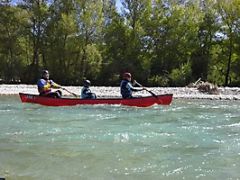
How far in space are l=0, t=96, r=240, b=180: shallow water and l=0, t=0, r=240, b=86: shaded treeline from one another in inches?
1464

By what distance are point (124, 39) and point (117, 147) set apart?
4583cm

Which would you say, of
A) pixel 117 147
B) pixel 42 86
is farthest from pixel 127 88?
pixel 117 147

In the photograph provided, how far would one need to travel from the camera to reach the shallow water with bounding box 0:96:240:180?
904 centimetres

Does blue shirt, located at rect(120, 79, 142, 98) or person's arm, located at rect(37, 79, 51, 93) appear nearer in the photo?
blue shirt, located at rect(120, 79, 142, 98)

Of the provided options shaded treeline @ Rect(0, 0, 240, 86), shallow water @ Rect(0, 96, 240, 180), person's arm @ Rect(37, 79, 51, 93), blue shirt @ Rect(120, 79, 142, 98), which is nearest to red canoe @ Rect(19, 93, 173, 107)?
person's arm @ Rect(37, 79, 51, 93)

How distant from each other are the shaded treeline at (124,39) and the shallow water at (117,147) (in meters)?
37.2

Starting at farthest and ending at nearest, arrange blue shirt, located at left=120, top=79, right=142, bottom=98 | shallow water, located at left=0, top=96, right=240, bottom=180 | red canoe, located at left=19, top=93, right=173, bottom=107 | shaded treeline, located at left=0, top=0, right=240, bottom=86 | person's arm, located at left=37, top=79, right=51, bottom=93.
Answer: shaded treeline, located at left=0, top=0, right=240, bottom=86 → person's arm, located at left=37, top=79, right=51, bottom=93 → blue shirt, located at left=120, top=79, right=142, bottom=98 → red canoe, located at left=19, top=93, right=173, bottom=107 → shallow water, located at left=0, top=96, right=240, bottom=180

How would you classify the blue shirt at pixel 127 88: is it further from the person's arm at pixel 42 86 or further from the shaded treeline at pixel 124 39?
the shaded treeline at pixel 124 39

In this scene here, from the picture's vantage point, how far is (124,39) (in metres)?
56.8

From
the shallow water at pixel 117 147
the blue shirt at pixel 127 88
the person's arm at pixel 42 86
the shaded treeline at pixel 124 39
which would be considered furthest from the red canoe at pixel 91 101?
the shaded treeline at pixel 124 39

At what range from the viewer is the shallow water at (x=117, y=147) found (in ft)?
29.7

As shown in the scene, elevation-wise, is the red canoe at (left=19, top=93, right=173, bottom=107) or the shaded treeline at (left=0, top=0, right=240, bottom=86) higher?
the shaded treeline at (left=0, top=0, right=240, bottom=86)

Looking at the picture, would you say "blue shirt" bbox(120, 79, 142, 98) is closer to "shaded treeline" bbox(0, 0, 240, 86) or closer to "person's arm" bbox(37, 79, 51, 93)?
"person's arm" bbox(37, 79, 51, 93)

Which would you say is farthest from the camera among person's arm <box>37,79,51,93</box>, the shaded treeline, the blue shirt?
the shaded treeline
